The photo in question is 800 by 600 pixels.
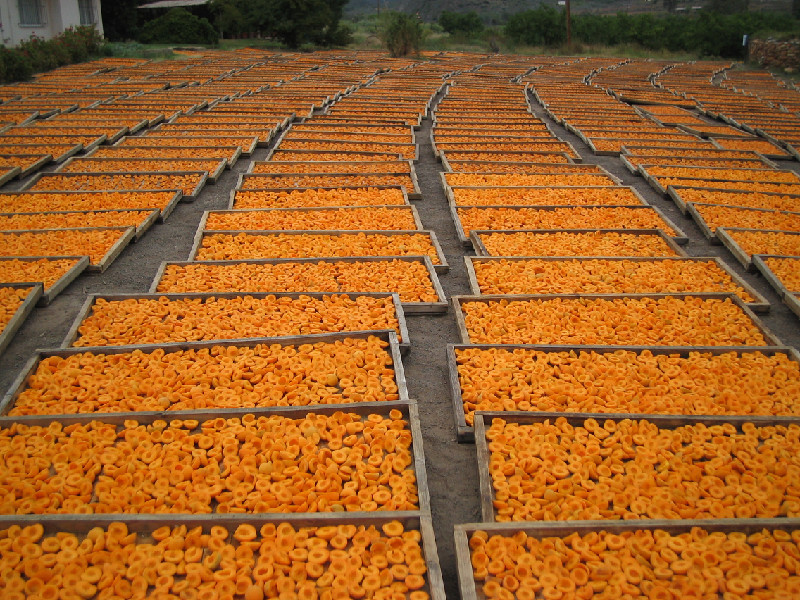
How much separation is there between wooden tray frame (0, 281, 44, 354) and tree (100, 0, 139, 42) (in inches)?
1278

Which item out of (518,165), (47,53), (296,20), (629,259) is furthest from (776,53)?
(47,53)

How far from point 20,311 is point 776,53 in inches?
1294

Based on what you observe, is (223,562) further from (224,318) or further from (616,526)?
(224,318)

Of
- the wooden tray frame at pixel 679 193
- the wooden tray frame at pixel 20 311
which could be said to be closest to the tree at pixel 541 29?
the wooden tray frame at pixel 679 193

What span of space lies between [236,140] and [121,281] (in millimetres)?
5837

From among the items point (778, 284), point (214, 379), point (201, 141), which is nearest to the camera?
point (214, 379)

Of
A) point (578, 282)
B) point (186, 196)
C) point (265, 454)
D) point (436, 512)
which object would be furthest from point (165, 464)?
point (186, 196)

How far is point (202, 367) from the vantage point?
13.7ft

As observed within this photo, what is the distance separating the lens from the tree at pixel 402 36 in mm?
29344

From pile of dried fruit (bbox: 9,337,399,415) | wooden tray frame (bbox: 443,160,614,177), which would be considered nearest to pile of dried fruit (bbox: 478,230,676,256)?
pile of dried fruit (bbox: 9,337,399,415)

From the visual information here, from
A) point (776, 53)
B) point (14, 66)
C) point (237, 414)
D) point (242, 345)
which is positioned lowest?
point (237, 414)

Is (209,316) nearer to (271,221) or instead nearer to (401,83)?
(271,221)

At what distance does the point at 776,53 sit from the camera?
27828 mm

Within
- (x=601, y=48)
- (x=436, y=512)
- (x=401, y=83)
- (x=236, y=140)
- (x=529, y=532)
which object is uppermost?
(x=601, y=48)
